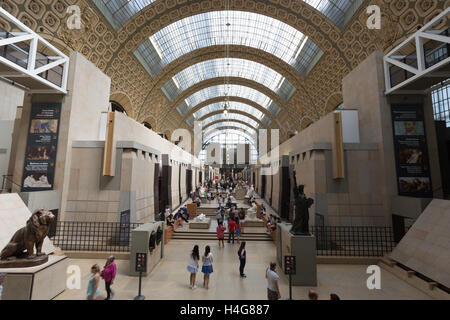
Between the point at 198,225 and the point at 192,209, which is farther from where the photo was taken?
the point at 192,209

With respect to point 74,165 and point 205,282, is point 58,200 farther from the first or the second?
point 205,282

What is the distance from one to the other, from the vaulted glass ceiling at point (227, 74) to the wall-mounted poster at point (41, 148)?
21.6m

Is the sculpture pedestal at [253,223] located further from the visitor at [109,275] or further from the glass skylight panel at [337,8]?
the glass skylight panel at [337,8]

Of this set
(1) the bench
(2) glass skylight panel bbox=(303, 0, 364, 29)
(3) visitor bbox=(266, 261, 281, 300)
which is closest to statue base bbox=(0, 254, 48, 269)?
(3) visitor bbox=(266, 261, 281, 300)

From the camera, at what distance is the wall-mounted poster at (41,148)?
10078 millimetres

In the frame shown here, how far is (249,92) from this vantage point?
147 ft

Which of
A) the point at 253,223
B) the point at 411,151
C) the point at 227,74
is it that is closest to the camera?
the point at 411,151

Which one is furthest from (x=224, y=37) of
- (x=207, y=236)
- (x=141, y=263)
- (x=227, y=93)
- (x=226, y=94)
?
(x=141, y=263)

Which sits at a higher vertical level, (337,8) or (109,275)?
(337,8)

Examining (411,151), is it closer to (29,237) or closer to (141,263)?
(141,263)

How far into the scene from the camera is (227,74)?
120ft

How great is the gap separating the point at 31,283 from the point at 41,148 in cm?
760

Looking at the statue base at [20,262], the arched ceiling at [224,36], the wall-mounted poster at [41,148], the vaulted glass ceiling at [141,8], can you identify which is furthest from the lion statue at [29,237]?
the vaulted glass ceiling at [141,8]
